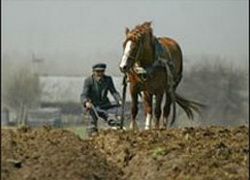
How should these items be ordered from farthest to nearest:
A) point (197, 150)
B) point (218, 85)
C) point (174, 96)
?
1. point (218, 85)
2. point (174, 96)
3. point (197, 150)

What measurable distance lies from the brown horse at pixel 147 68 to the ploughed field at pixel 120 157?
10.8 ft

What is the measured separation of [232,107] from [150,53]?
1151 centimetres

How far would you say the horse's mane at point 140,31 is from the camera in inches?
523

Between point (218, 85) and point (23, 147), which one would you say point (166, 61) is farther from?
point (218, 85)

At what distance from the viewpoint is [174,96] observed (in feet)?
49.6

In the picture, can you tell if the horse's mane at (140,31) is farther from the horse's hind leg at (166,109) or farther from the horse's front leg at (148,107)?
the horse's hind leg at (166,109)

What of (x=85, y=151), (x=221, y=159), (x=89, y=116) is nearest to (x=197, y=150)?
(x=221, y=159)

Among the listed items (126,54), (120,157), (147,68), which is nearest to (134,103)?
(147,68)

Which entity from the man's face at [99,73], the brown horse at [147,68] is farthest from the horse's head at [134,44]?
the man's face at [99,73]

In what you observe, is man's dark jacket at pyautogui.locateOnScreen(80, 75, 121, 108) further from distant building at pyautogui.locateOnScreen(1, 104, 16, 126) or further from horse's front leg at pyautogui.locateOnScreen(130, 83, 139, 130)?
distant building at pyautogui.locateOnScreen(1, 104, 16, 126)

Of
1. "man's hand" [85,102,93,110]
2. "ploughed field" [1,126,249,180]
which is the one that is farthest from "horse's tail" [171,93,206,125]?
"ploughed field" [1,126,249,180]

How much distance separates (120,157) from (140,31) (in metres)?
4.52

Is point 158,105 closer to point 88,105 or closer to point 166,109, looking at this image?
point 166,109

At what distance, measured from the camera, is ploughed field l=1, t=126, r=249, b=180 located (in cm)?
799
